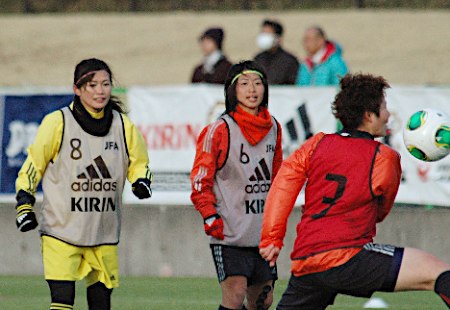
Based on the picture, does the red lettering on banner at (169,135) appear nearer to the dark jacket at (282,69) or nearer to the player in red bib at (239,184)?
the dark jacket at (282,69)

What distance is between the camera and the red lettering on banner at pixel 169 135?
13461mm

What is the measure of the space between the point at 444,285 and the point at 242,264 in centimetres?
200

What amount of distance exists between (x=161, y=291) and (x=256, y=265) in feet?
12.1

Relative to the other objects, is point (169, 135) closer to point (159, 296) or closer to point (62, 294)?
point (159, 296)

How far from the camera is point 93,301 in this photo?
27.7 ft

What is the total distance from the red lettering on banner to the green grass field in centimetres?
133

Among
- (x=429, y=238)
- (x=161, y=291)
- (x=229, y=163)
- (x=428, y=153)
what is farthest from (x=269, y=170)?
(x=429, y=238)

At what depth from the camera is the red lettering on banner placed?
13461 mm

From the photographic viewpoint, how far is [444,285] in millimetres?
6707

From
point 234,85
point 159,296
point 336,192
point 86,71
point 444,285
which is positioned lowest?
point 159,296

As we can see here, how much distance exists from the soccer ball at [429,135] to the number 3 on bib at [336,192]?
1.07 meters

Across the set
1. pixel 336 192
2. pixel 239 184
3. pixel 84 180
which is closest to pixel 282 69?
pixel 239 184

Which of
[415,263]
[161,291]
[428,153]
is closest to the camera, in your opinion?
[415,263]

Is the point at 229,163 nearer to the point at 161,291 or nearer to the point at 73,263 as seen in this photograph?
the point at 73,263
